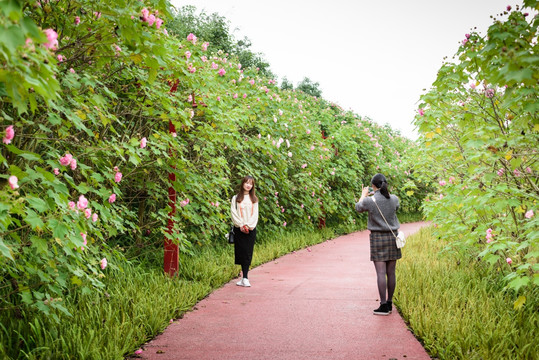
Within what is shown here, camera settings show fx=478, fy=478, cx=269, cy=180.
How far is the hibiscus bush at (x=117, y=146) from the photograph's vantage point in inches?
125

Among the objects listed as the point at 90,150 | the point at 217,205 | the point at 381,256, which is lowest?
the point at 381,256

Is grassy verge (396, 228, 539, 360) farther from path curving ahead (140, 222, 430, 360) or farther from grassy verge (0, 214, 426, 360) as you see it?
grassy verge (0, 214, 426, 360)

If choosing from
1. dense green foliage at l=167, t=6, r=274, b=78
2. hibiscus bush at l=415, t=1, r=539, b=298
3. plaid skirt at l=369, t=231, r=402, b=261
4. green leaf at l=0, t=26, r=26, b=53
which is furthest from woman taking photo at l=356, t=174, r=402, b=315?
dense green foliage at l=167, t=6, r=274, b=78

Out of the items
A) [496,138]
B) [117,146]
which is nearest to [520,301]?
[496,138]

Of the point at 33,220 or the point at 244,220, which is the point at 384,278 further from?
the point at 33,220

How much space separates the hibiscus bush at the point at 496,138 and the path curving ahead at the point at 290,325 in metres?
1.36

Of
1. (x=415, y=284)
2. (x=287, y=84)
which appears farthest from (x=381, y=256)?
(x=287, y=84)

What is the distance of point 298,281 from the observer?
772 centimetres

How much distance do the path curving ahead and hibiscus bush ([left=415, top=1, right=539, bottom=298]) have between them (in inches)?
53.6

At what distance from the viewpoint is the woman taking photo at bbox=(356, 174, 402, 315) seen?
5.64 metres

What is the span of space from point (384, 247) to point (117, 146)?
324 centimetres

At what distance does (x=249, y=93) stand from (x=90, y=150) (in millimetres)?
6242

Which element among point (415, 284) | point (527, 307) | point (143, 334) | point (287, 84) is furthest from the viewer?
point (287, 84)

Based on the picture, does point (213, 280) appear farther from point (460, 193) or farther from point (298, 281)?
point (460, 193)
